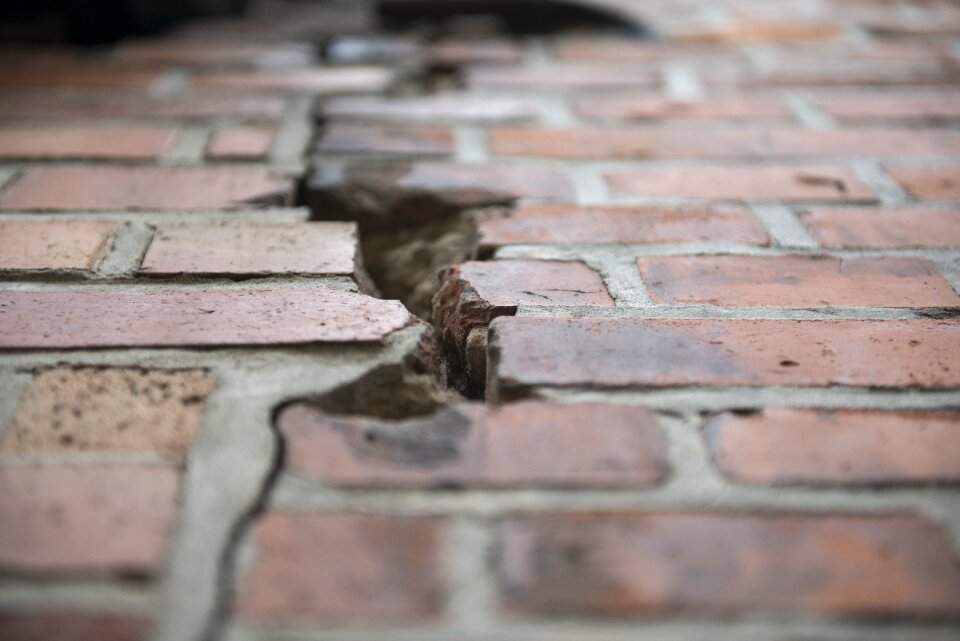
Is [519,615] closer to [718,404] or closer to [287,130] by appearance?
[718,404]

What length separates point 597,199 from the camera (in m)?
0.70

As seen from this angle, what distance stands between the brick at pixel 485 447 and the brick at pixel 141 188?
311 mm

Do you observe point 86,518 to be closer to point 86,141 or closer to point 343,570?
point 343,570

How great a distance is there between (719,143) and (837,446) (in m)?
0.48

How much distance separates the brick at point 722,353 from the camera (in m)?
0.48

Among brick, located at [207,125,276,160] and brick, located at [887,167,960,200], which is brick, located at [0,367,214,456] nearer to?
brick, located at [207,125,276,160]

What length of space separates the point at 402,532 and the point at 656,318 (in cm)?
27

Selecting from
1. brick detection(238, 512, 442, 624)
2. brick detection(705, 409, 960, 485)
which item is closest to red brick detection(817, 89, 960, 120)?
brick detection(705, 409, 960, 485)

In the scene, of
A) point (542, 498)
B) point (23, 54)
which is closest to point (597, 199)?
point (542, 498)


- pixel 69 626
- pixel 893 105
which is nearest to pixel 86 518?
pixel 69 626

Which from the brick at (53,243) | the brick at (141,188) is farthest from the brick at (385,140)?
the brick at (53,243)

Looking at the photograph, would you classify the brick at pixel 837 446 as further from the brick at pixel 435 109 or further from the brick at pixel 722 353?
the brick at pixel 435 109

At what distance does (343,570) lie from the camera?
0.36 metres

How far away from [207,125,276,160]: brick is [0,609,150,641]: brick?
513mm
